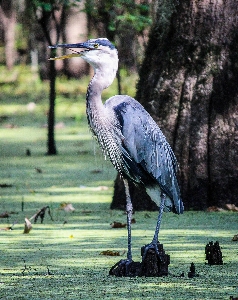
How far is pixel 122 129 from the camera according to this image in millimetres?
5883

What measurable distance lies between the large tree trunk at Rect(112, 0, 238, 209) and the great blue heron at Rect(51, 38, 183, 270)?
248 centimetres

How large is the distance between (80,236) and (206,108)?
191 centimetres

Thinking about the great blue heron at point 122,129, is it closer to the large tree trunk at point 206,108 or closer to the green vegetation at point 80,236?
the green vegetation at point 80,236

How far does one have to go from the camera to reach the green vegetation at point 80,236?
513 cm

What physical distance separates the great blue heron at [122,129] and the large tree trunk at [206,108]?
248cm

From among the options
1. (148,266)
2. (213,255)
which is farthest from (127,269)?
(213,255)

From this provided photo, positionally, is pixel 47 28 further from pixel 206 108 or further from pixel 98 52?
pixel 98 52

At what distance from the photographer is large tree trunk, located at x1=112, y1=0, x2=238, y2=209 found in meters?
8.44

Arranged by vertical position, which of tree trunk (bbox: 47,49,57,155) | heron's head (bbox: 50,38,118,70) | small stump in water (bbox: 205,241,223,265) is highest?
heron's head (bbox: 50,38,118,70)

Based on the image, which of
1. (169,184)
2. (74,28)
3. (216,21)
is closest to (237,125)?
(216,21)

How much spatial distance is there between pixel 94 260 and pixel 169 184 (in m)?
0.69

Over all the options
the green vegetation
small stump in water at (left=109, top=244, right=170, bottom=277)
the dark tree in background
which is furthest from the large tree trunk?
small stump in water at (left=109, top=244, right=170, bottom=277)

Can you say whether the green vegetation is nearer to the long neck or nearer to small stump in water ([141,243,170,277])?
small stump in water ([141,243,170,277])

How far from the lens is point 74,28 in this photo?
78.1ft
